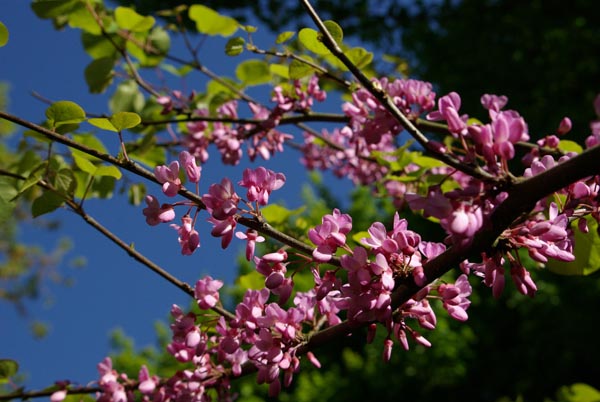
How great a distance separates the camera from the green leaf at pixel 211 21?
1.65 metres

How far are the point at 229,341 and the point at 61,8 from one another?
1.22m

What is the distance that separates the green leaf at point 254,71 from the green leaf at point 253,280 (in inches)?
27.8

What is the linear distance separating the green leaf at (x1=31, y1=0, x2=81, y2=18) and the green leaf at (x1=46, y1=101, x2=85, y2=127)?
81 centimetres

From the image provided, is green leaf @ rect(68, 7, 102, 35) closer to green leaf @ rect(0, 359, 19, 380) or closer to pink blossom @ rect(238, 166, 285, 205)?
green leaf @ rect(0, 359, 19, 380)

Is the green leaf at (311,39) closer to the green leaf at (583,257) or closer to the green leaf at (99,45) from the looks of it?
the green leaf at (583,257)

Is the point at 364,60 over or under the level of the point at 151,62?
under

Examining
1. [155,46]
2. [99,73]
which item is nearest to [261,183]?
[99,73]

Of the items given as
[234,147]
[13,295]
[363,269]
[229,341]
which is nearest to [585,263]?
[363,269]

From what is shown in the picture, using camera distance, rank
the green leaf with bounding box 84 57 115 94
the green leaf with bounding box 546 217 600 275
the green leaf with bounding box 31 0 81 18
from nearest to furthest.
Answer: the green leaf with bounding box 546 217 600 275 < the green leaf with bounding box 31 0 81 18 < the green leaf with bounding box 84 57 115 94

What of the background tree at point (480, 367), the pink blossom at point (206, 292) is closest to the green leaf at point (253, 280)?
the pink blossom at point (206, 292)

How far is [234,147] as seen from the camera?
1618mm

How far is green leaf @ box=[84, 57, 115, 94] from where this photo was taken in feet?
5.46

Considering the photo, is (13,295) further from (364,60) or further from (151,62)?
(364,60)

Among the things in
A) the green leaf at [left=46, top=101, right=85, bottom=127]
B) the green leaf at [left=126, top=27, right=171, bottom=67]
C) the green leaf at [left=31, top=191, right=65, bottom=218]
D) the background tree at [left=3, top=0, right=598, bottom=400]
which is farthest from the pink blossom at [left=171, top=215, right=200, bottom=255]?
the background tree at [left=3, top=0, right=598, bottom=400]
